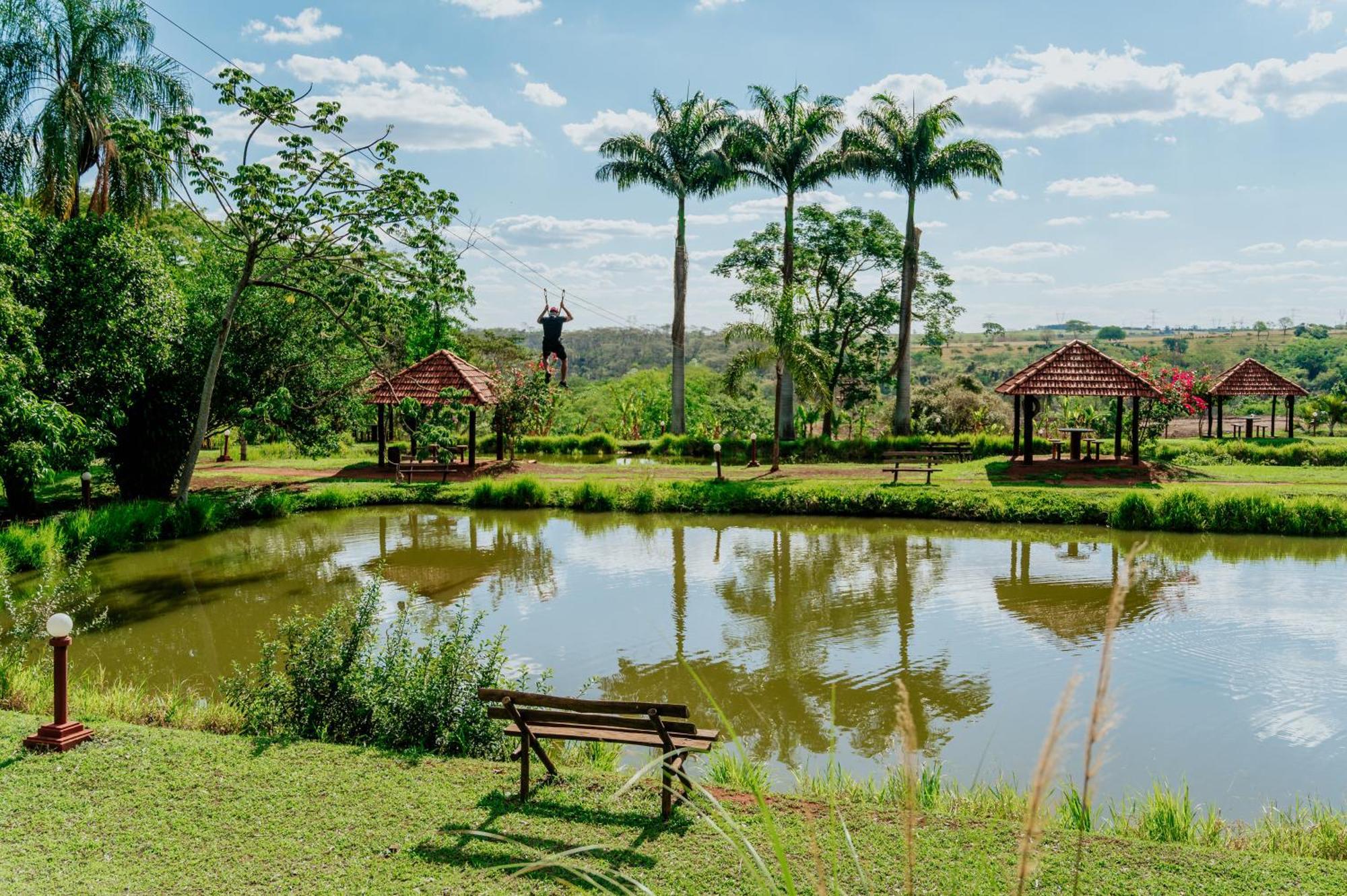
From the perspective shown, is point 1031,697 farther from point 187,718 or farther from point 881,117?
point 881,117

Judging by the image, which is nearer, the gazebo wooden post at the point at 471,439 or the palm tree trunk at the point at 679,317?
the gazebo wooden post at the point at 471,439

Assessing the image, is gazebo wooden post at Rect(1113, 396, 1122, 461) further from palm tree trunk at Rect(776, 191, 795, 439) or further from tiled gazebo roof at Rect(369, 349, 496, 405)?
tiled gazebo roof at Rect(369, 349, 496, 405)

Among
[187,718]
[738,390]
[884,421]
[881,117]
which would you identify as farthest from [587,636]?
[884,421]

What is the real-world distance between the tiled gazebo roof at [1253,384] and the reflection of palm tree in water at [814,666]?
2146 cm

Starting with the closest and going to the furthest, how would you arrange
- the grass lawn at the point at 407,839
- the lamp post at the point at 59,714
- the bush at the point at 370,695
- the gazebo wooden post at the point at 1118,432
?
the grass lawn at the point at 407,839, the lamp post at the point at 59,714, the bush at the point at 370,695, the gazebo wooden post at the point at 1118,432

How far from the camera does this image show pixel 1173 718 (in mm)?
8500

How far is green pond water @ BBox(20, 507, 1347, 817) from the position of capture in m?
8.07

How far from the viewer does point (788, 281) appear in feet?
98.3

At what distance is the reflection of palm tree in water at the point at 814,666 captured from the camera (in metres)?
8.45

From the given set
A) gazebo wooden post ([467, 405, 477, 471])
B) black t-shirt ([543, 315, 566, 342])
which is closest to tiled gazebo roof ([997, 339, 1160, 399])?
black t-shirt ([543, 315, 566, 342])

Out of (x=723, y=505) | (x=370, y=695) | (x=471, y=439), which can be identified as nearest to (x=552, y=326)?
(x=471, y=439)

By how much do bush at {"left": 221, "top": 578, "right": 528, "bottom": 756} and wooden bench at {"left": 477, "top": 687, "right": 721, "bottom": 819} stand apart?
1074 mm

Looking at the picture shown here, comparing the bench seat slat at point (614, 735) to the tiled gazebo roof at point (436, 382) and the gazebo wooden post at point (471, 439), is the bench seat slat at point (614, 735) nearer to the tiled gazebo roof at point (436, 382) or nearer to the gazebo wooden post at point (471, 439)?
the gazebo wooden post at point (471, 439)

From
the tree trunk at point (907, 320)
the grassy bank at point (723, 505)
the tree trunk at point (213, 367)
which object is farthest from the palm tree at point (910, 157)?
the tree trunk at point (213, 367)
